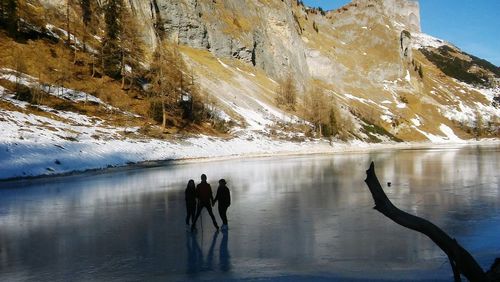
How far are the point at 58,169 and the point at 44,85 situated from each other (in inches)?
1027

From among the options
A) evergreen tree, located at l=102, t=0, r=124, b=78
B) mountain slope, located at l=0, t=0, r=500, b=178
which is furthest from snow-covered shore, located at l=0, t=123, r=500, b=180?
evergreen tree, located at l=102, t=0, r=124, b=78

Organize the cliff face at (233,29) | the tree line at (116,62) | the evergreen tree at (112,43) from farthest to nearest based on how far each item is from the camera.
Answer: the cliff face at (233,29)
the evergreen tree at (112,43)
the tree line at (116,62)

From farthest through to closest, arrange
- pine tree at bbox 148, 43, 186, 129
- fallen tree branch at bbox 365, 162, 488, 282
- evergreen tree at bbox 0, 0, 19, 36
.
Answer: evergreen tree at bbox 0, 0, 19, 36, pine tree at bbox 148, 43, 186, 129, fallen tree branch at bbox 365, 162, 488, 282

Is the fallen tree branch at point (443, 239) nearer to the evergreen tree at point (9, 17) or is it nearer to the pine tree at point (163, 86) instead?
the pine tree at point (163, 86)

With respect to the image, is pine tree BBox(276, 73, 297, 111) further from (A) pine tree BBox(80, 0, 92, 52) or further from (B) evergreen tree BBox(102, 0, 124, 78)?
(A) pine tree BBox(80, 0, 92, 52)

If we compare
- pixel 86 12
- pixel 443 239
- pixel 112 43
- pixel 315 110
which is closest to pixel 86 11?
pixel 86 12

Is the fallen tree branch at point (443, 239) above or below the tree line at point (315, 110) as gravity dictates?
below

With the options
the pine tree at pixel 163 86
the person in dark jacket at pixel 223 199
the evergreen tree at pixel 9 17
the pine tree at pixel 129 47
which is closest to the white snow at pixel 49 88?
the pine tree at pixel 163 86

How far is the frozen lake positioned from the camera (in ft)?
33.5

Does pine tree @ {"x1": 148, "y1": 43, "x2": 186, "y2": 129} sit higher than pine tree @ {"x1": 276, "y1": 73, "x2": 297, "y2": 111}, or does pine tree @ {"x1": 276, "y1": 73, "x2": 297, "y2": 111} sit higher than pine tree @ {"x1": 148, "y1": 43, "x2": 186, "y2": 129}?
pine tree @ {"x1": 276, "y1": 73, "x2": 297, "y2": 111}

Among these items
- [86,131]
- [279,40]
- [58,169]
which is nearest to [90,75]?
[86,131]

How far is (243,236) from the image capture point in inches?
540

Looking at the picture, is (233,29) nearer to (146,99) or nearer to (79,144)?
(146,99)

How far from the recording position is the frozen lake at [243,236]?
33.5ft
